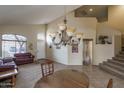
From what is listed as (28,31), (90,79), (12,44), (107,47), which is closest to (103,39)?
(107,47)

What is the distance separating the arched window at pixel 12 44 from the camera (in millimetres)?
11484

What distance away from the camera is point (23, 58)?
36.8 ft

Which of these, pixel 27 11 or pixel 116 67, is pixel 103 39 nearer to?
pixel 116 67

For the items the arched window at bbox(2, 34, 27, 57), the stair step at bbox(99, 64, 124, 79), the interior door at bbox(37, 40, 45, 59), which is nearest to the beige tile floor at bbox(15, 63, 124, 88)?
the stair step at bbox(99, 64, 124, 79)

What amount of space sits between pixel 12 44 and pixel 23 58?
1.52 m

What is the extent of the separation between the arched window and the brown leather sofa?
35.4 inches

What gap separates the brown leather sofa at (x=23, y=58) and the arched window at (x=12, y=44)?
2.95ft

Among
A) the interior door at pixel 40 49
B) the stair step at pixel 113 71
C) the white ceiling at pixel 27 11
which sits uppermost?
the white ceiling at pixel 27 11

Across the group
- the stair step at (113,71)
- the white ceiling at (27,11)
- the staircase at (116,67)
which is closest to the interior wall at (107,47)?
the staircase at (116,67)

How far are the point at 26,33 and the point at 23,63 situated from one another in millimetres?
2357

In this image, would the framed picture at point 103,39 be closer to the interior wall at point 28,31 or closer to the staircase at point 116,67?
the staircase at point 116,67
